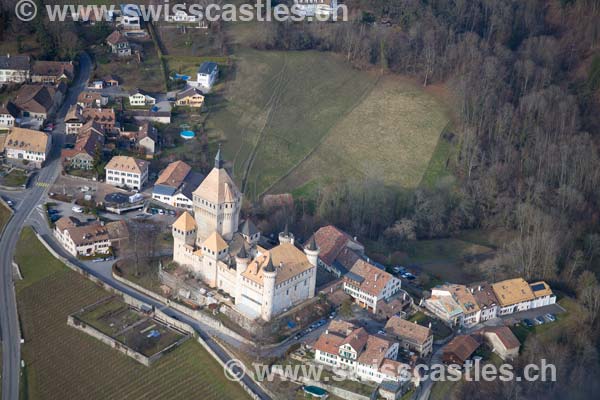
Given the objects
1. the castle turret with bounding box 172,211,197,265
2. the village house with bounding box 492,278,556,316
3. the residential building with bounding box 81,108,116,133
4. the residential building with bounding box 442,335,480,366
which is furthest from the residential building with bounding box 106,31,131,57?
the residential building with bounding box 442,335,480,366

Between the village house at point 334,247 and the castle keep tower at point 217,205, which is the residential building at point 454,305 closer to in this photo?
the village house at point 334,247

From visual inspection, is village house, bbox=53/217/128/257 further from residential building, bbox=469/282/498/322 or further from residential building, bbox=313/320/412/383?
residential building, bbox=469/282/498/322

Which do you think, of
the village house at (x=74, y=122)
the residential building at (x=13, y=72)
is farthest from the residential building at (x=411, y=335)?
the residential building at (x=13, y=72)

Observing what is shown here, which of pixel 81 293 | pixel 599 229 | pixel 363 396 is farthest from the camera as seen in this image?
pixel 599 229

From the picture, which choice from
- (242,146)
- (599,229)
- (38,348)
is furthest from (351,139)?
(38,348)

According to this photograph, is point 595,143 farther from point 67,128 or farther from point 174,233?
point 67,128

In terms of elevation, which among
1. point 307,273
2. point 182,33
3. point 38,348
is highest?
point 182,33
